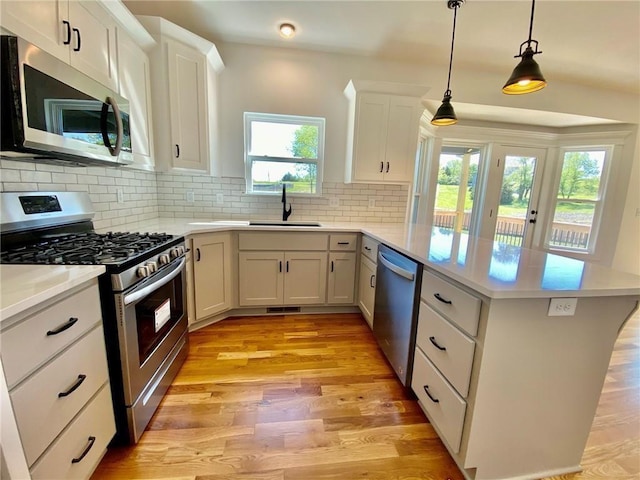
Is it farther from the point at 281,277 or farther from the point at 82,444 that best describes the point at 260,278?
the point at 82,444

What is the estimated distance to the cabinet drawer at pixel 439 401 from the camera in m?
1.20

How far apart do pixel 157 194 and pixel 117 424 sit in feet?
6.92

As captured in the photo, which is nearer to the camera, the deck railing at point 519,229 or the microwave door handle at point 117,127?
the microwave door handle at point 117,127

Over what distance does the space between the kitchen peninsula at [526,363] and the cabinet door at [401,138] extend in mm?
1806

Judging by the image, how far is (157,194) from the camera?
9.05ft

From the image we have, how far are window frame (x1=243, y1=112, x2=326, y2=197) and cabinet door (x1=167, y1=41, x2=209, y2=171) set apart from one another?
21.1 inches

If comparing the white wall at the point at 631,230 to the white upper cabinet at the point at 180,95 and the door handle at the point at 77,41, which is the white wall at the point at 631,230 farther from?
the door handle at the point at 77,41

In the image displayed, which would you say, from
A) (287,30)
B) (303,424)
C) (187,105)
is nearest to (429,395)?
(303,424)

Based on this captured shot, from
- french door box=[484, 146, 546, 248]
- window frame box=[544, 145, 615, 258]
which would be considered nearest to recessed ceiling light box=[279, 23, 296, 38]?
french door box=[484, 146, 546, 248]

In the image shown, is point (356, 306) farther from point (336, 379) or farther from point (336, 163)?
point (336, 163)

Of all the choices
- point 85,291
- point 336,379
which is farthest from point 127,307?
point 336,379

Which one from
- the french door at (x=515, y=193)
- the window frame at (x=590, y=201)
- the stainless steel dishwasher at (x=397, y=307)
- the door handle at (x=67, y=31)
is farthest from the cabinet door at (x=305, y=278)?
the window frame at (x=590, y=201)

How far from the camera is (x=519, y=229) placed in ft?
14.6

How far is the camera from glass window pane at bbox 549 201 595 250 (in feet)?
Answer: 13.5
